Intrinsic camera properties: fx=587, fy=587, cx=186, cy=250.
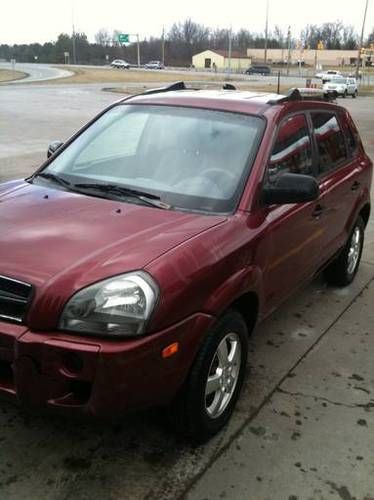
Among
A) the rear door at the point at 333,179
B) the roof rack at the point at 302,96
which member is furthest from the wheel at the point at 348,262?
the roof rack at the point at 302,96

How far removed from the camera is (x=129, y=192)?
335cm

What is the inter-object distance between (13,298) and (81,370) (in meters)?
0.42

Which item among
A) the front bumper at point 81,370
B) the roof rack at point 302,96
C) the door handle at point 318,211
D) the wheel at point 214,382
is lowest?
the wheel at point 214,382

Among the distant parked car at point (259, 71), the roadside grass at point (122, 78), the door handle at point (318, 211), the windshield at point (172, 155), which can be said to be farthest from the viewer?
the distant parked car at point (259, 71)

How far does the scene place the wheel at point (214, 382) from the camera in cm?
276

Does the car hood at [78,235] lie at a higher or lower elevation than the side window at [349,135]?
lower

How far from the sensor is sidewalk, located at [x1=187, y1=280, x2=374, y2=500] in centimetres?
271

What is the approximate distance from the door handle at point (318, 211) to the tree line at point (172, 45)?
4749 inches

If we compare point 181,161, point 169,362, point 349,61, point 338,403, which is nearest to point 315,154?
point 181,161

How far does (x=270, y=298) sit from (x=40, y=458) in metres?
1.58

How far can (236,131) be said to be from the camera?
11.7ft

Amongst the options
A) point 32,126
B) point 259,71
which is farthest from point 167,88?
point 259,71

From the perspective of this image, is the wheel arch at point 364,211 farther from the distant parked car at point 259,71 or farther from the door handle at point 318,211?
the distant parked car at point 259,71

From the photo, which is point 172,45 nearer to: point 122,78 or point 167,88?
point 122,78
